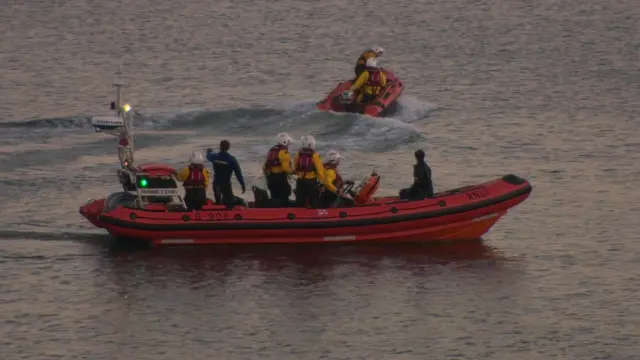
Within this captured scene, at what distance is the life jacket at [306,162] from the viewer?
2791cm

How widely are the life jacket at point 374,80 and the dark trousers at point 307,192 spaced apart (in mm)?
11770

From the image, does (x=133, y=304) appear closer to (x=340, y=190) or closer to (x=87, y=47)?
(x=340, y=190)

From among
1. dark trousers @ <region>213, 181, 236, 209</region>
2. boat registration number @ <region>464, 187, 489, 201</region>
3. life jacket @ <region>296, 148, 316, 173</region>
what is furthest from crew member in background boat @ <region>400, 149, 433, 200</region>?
dark trousers @ <region>213, 181, 236, 209</region>

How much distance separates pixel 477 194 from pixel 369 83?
12.0 meters

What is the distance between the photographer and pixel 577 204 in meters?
32.2

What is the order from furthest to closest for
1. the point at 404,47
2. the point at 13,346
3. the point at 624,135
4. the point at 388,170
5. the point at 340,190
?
the point at 404,47 < the point at 624,135 < the point at 388,170 < the point at 340,190 < the point at 13,346

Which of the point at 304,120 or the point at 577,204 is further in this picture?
the point at 304,120

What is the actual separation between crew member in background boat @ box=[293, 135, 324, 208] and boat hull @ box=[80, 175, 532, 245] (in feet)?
1.12

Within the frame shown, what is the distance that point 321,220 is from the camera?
27.7m

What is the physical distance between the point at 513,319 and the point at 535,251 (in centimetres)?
367

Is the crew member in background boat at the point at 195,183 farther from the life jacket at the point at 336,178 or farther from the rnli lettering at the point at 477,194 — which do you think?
the rnli lettering at the point at 477,194

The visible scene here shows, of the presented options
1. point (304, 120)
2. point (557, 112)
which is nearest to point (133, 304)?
point (304, 120)

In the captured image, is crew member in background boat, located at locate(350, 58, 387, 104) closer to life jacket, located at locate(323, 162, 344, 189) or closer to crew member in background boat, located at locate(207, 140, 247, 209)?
life jacket, located at locate(323, 162, 344, 189)

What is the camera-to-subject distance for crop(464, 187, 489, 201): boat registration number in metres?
28.0
